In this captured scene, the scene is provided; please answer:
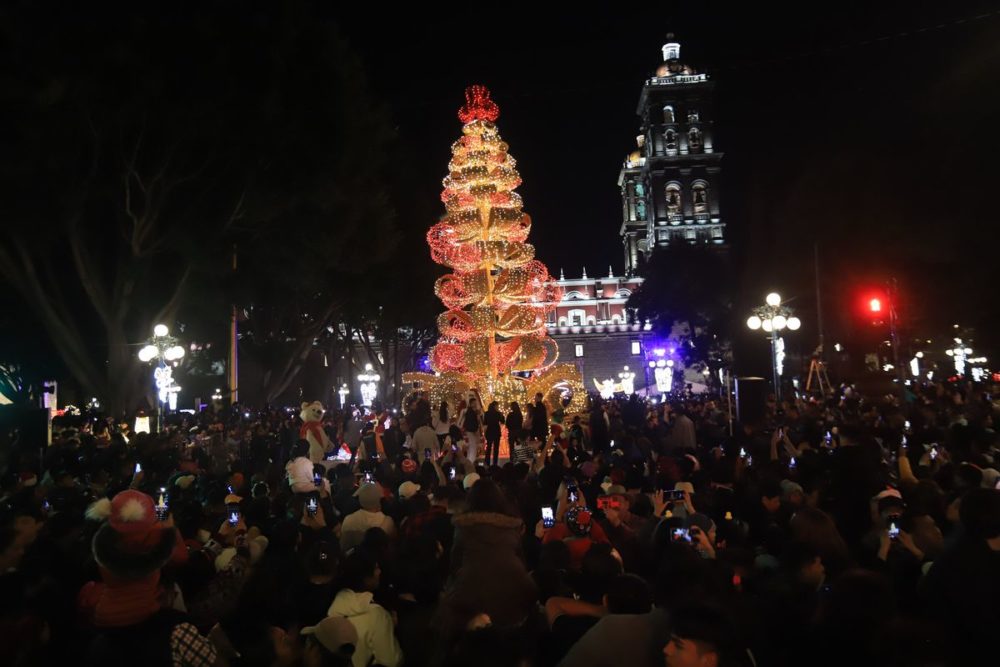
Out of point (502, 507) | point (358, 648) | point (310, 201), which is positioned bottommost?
point (358, 648)

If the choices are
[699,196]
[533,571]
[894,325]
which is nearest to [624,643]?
[533,571]

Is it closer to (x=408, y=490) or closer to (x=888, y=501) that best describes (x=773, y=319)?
(x=888, y=501)

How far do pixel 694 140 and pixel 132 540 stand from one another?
6675 centimetres

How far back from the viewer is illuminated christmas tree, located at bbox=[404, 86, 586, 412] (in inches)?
840

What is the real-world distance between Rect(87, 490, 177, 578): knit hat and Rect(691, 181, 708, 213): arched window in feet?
218

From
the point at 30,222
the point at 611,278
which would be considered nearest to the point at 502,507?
the point at 30,222

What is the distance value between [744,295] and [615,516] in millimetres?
45433

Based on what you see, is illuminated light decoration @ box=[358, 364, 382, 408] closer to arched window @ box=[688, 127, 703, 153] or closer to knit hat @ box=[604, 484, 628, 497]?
arched window @ box=[688, 127, 703, 153]

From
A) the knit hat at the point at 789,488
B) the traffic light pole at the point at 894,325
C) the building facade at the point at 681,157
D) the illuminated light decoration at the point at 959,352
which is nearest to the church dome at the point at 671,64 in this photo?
the building facade at the point at 681,157

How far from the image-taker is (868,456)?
650cm

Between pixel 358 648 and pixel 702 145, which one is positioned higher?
pixel 702 145

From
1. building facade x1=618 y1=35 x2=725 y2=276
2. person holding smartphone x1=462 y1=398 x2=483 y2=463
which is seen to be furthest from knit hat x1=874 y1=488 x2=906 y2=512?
building facade x1=618 y1=35 x2=725 y2=276

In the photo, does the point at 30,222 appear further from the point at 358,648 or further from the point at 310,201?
the point at 358,648

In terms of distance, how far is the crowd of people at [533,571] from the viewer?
3.16 metres
